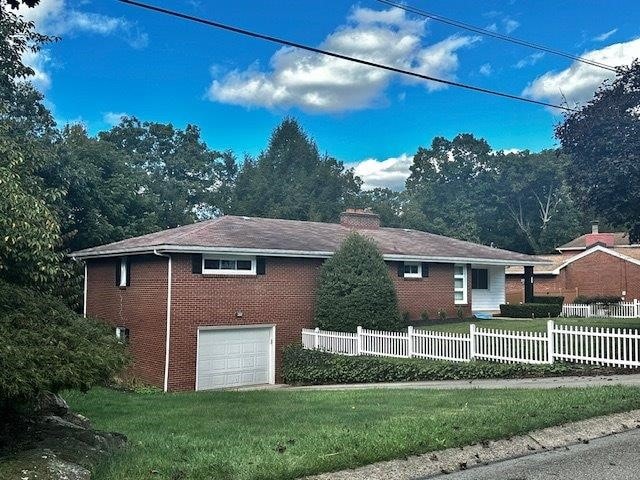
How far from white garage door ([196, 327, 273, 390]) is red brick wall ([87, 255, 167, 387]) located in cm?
129

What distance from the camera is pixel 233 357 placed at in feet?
66.9

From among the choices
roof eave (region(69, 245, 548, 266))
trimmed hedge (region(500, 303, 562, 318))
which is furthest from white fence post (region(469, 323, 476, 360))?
trimmed hedge (region(500, 303, 562, 318))

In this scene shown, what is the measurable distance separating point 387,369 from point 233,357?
18.0 feet

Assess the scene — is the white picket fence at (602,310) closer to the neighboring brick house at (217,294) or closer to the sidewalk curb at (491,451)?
the neighboring brick house at (217,294)

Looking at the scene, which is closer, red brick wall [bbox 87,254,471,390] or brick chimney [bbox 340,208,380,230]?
red brick wall [bbox 87,254,471,390]

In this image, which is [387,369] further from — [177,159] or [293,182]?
[293,182]

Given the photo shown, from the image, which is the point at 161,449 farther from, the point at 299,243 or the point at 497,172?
the point at 497,172

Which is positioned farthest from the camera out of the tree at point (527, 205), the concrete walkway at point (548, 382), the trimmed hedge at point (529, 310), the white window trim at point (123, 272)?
the tree at point (527, 205)

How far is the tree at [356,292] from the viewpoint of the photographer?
67.1 ft

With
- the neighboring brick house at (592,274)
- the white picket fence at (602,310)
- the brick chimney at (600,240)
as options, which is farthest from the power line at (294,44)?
the brick chimney at (600,240)

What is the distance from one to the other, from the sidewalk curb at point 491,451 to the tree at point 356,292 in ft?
39.4

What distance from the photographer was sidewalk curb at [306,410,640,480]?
596 centimetres

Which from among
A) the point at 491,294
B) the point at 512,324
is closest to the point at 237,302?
the point at 512,324

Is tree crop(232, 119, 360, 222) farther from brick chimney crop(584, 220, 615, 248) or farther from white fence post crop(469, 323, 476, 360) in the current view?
white fence post crop(469, 323, 476, 360)
